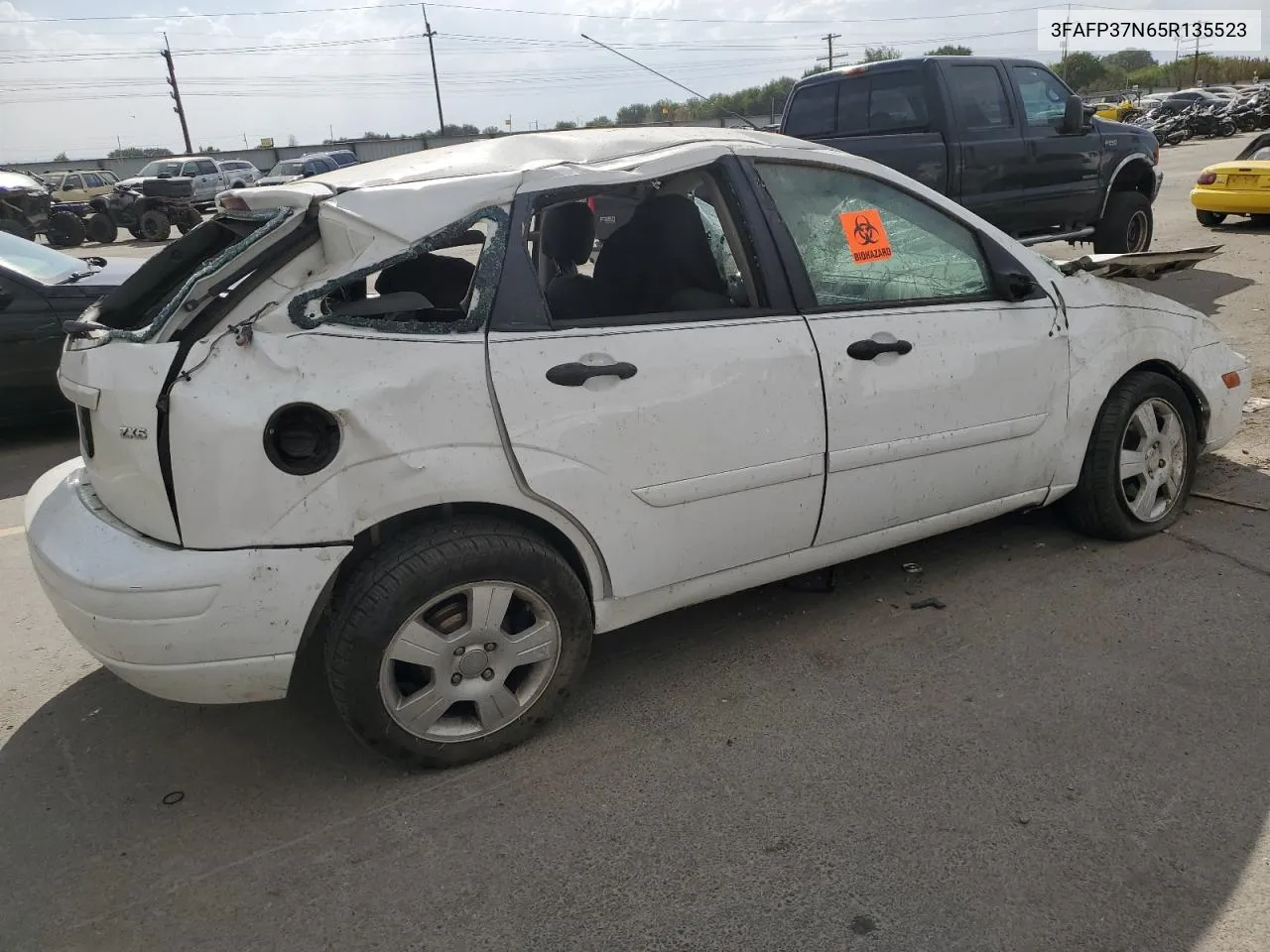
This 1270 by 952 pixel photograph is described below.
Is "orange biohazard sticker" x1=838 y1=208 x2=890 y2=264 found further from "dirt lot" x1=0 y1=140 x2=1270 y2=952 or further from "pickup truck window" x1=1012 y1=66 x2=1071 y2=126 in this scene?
"pickup truck window" x1=1012 y1=66 x2=1071 y2=126

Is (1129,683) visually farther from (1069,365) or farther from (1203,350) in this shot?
(1203,350)

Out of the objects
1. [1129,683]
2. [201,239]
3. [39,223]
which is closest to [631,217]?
[201,239]

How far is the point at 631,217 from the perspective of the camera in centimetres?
347

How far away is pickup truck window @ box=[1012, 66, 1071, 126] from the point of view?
29.1ft

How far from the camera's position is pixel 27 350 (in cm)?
651

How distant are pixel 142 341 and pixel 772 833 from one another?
6.73 ft

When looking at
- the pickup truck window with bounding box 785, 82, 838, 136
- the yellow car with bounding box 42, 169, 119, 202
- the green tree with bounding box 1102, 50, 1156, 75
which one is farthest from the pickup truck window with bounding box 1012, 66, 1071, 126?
the green tree with bounding box 1102, 50, 1156, 75

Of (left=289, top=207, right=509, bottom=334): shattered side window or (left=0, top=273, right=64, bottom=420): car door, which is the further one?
(left=0, top=273, right=64, bottom=420): car door

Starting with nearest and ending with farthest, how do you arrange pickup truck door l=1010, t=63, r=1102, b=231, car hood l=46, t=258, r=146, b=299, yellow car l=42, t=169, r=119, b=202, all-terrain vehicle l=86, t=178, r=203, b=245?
car hood l=46, t=258, r=146, b=299
pickup truck door l=1010, t=63, r=1102, b=231
all-terrain vehicle l=86, t=178, r=203, b=245
yellow car l=42, t=169, r=119, b=202

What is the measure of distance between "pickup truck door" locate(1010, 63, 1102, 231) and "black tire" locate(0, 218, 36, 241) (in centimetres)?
1730

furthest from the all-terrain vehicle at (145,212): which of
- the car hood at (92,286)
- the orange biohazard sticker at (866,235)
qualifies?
the orange biohazard sticker at (866,235)

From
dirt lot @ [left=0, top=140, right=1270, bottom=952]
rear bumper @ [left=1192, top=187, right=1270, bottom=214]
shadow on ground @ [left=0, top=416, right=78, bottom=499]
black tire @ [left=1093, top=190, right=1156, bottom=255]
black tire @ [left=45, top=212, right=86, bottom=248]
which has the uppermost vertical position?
black tire @ [left=45, top=212, right=86, bottom=248]

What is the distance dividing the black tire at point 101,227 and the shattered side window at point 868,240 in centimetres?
2744

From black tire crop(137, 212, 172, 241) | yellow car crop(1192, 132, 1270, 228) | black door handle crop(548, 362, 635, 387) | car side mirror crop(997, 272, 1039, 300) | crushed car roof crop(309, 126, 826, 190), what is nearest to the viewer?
black door handle crop(548, 362, 635, 387)
